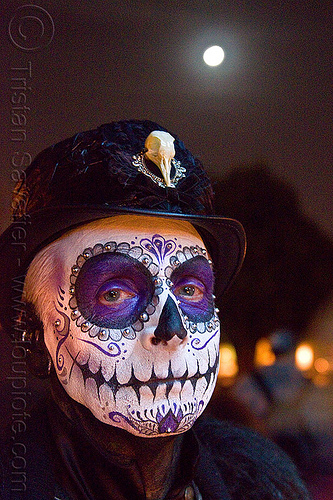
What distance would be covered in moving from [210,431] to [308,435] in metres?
1.13

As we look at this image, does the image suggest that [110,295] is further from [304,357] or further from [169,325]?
[304,357]

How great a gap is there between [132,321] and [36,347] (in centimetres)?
33

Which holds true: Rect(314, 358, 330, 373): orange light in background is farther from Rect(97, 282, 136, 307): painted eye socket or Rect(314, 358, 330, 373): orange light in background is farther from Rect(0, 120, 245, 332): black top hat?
Rect(97, 282, 136, 307): painted eye socket

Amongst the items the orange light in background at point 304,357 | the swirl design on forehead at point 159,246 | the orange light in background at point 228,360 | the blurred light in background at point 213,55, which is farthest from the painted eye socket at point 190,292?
the orange light in background at point 304,357

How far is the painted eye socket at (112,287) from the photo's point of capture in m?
1.16

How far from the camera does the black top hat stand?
121 cm

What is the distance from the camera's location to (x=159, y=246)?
4.06 feet

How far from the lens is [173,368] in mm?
1128

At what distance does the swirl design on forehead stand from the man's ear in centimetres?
37

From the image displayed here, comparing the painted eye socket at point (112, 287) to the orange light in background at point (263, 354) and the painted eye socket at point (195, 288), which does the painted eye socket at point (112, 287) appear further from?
the orange light in background at point (263, 354)

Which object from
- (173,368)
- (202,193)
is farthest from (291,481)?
(202,193)

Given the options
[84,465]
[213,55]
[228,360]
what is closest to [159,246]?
[84,465]

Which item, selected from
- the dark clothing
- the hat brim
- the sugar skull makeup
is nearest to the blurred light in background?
the hat brim

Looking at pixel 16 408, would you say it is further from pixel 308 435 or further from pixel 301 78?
pixel 301 78
